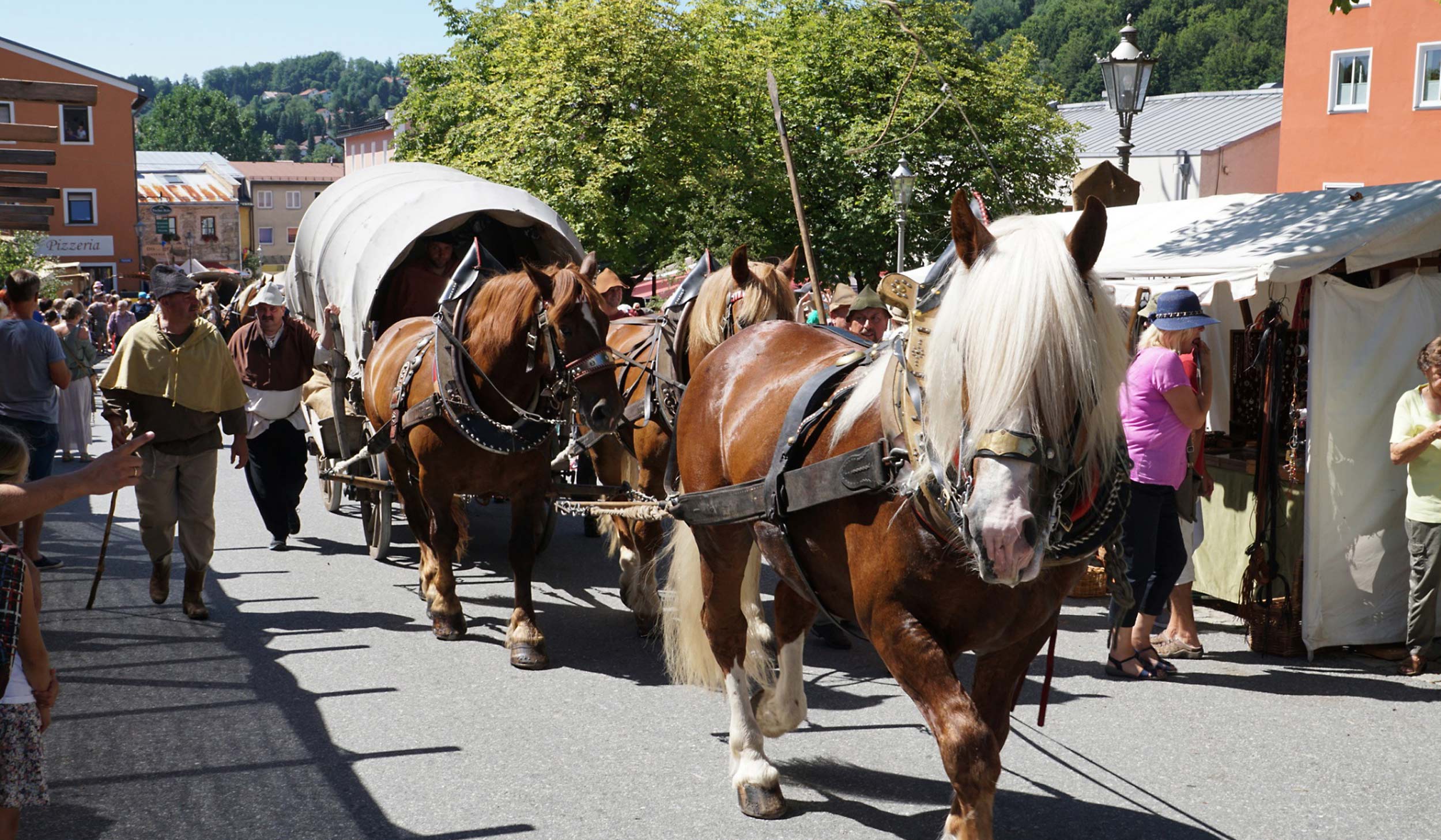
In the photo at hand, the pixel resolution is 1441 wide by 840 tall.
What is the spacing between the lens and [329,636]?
666 centimetres

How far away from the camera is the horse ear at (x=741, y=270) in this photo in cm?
606

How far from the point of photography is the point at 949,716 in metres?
3.12

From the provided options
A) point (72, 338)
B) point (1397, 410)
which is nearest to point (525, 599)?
point (1397, 410)

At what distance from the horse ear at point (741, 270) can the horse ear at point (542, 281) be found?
0.90 metres

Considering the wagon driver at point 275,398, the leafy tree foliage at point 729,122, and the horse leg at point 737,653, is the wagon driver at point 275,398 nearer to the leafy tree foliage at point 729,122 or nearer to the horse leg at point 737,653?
the horse leg at point 737,653

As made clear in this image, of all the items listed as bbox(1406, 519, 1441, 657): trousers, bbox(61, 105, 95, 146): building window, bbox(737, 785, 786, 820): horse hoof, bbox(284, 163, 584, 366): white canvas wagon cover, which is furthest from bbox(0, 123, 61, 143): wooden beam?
bbox(61, 105, 95, 146): building window

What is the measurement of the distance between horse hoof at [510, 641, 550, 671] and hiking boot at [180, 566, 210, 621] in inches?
80.5

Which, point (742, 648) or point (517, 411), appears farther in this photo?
point (517, 411)

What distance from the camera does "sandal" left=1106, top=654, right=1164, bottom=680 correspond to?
5965 millimetres

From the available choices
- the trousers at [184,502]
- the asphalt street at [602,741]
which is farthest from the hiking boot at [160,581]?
the trousers at [184,502]

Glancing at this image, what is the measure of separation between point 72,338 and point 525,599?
953 centimetres

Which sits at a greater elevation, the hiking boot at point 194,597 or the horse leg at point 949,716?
the horse leg at point 949,716

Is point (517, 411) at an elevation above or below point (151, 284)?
below

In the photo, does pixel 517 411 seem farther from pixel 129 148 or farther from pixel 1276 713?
pixel 129 148
